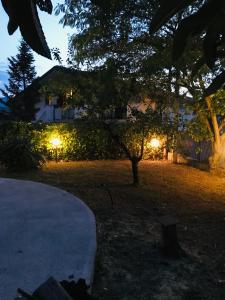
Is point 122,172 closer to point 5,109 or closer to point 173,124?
point 173,124

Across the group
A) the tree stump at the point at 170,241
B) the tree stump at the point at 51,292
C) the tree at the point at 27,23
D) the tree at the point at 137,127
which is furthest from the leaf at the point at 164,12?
the tree at the point at 137,127

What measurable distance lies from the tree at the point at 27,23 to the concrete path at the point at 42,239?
3701mm

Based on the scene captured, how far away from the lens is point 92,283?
15.6ft

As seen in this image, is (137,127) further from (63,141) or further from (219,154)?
(63,141)

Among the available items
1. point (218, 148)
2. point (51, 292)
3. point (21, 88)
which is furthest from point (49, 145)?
point (21, 88)

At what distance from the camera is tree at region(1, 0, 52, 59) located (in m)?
0.98

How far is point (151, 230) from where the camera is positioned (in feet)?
22.7

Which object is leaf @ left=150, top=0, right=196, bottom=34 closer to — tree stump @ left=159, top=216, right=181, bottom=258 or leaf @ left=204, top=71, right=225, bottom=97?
leaf @ left=204, top=71, right=225, bottom=97

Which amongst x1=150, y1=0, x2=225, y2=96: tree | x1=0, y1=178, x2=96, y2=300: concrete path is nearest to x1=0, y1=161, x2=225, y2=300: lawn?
x1=0, y1=178, x2=96, y2=300: concrete path

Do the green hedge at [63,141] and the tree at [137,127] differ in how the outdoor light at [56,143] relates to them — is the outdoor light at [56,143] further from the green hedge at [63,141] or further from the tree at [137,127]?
the tree at [137,127]

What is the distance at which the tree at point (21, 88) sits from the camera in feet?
112

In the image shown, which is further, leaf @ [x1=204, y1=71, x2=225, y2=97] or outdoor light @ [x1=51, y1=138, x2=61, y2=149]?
outdoor light @ [x1=51, y1=138, x2=61, y2=149]

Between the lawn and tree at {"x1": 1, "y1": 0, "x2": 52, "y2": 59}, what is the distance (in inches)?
154

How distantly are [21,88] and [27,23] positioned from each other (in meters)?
38.7
